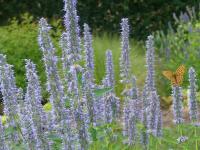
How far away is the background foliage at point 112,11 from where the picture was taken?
12.4 meters

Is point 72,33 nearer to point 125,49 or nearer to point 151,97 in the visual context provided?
point 125,49

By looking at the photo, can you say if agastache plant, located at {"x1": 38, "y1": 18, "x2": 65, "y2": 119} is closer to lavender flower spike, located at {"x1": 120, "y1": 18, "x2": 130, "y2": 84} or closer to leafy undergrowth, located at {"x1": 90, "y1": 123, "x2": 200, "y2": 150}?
leafy undergrowth, located at {"x1": 90, "y1": 123, "x2": 200, "y2": 150}

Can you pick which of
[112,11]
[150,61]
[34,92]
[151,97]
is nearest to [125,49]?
[150,61]

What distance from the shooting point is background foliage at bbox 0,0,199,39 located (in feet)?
40.6

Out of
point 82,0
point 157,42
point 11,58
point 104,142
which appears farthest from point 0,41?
point 104,142

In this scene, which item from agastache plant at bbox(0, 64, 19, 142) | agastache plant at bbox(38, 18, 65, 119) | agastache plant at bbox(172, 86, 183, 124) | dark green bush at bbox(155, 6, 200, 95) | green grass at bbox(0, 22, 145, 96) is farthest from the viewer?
green grass at bbox(0, 22, 145, 96)

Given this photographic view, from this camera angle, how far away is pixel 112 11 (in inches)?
493

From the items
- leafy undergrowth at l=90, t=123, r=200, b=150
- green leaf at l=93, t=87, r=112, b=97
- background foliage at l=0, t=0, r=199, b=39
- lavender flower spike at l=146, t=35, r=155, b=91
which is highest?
background foliage at l=0, t=0, r=199, b=39

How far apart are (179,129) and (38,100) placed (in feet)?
4.29

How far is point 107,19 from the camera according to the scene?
41.1 ft

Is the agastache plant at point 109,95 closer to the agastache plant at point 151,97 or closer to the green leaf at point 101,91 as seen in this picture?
the agastache plant at point 151,97

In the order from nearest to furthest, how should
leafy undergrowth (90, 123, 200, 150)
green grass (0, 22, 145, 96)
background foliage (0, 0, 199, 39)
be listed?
leafy undergrowth (90, 123, 200, 150), green grass (0, 22, 145, 96), background foliage (0, 0, 199, 39)

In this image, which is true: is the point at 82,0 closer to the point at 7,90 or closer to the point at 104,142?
the point at 104,142

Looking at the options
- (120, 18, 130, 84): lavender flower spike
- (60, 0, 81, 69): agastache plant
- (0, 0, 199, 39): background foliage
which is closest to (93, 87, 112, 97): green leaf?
(60, 0, 81, 69): agastache plant
